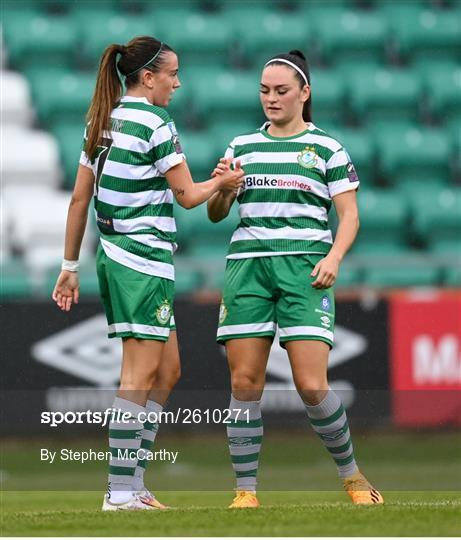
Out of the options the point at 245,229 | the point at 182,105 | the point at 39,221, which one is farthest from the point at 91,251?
the point at 245,229

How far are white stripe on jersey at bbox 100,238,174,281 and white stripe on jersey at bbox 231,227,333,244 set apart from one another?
1.32 ft

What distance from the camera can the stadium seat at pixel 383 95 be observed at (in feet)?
44.1

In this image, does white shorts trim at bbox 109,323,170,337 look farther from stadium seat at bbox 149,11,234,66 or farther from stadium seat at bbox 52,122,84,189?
stadium seat at bbox 149,11,234,66

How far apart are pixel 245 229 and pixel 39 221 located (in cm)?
615

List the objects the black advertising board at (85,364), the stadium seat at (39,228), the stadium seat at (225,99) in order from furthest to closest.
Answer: the stadium seat at (225,99) < the stadium seat at (39,228) < the black advertising board at (85,364)

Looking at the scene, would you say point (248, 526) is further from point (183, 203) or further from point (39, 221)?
point (39, 221)

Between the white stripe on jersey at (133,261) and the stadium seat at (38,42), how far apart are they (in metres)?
8.04

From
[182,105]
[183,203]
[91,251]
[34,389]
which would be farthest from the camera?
[182,105]

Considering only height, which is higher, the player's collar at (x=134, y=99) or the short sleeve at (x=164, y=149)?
the player's collar at (x=134, y=99)

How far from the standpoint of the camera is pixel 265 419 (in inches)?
379

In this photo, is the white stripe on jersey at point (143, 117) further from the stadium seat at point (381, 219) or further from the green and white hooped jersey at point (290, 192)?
the stadium seat at point (381, 219)

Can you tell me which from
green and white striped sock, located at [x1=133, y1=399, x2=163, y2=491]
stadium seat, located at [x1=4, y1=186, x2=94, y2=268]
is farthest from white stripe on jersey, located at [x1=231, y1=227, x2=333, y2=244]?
stadium seat, located at [x1=4, y1=186, x2=94, y2=268]

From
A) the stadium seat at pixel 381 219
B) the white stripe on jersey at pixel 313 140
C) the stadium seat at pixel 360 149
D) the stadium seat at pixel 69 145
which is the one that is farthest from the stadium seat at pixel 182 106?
the white stripe on jersey at pixel 313 140

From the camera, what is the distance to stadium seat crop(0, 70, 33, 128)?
508 inches
